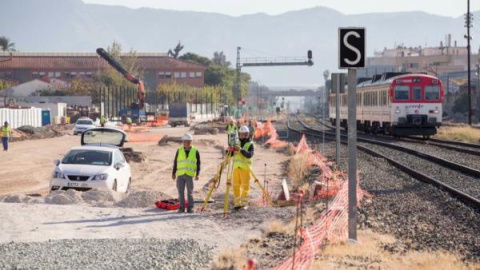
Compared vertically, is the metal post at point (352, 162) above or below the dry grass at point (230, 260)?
above

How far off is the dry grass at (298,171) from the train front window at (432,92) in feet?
45.5

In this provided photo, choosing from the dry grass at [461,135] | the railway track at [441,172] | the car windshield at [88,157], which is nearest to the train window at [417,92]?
the dry grass at [461,135]

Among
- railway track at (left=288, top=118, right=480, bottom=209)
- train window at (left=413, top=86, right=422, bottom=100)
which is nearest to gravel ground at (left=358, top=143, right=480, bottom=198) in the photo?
railway track at (left=288, top=118, right=480, bottom=209)

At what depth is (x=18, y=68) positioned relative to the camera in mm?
153375

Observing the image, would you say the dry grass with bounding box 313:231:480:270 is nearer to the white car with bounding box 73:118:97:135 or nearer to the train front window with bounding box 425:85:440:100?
the train front window with bounding box 425:85:440:100

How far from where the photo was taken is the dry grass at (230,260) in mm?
10922

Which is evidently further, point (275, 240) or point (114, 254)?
point (275, 240)

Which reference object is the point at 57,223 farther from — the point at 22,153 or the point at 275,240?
the point at 22,153

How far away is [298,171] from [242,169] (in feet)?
37.6

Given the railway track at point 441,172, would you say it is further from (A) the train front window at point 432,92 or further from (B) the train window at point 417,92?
(A) the train front window at point 432,92

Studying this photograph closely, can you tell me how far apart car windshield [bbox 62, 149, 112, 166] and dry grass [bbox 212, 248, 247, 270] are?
9.25 meters

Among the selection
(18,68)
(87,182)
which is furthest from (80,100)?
(87,182)

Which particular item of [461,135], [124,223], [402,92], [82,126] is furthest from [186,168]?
[82,126]

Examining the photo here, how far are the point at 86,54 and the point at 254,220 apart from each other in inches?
5951
